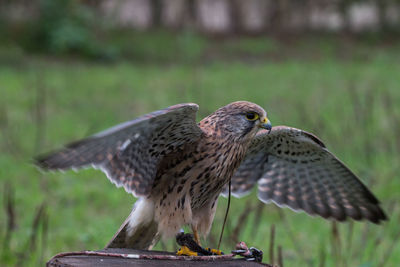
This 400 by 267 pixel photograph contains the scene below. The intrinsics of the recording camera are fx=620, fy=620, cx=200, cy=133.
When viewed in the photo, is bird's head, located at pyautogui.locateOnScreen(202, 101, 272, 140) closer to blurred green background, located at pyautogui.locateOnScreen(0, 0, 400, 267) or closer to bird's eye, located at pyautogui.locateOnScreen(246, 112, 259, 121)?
bird's eye, located at pyautogui.locateOnScreen(246, 112, 259, 121)

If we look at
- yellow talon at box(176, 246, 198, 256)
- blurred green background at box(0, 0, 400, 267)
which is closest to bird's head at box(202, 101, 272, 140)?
blurred green background at box(0, 0, 400, 267)

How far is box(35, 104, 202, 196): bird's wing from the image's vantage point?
2.56 metres

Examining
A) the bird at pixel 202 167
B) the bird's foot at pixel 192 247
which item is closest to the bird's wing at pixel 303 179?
the bird at pixel 202 167

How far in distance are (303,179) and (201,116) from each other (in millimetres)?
4269

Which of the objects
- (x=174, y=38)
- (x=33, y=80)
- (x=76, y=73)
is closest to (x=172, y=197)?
(x=33, y=80)

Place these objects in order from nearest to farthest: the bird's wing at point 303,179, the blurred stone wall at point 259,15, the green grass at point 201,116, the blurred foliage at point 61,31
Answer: the bird's wing at point 303,179, the green grass at point 201,116, the blurred foliage at point 61,31, the blurred stone wall at point 259,15

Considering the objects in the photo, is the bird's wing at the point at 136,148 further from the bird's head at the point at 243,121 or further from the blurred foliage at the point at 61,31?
the blurred foliage at the point at 61,31

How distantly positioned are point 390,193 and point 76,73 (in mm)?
7823

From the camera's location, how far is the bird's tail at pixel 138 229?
10.3 ft

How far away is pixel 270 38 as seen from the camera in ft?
62.3

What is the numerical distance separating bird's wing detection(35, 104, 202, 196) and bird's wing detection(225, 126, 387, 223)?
2.05ft

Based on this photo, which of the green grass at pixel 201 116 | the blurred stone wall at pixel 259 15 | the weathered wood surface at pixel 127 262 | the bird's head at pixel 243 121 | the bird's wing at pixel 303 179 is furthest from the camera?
the blurred stone wall at pixel 259 15

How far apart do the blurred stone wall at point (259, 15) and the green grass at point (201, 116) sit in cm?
343

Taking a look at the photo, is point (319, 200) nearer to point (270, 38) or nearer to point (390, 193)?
point (390, 193)
